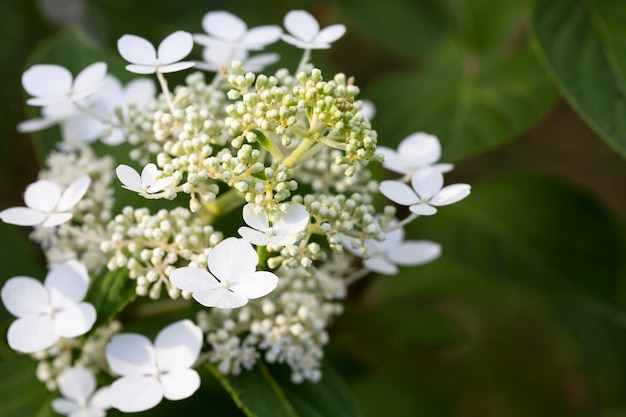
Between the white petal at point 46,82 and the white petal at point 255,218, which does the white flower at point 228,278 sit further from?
the white petal at point 46,82

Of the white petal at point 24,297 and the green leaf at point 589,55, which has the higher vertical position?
the green leaf at point 589,55

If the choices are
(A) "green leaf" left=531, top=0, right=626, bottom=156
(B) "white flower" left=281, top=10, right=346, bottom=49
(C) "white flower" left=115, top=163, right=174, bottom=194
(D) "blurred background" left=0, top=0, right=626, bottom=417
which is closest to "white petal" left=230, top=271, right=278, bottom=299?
(C) "white flower" left=115, top=163, right=174, bottom=194

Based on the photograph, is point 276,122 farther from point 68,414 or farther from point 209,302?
point 68,414

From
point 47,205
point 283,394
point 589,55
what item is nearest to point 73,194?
point 47,205

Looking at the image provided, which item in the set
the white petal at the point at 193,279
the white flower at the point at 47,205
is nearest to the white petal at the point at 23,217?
the white flower at the point at 47,205

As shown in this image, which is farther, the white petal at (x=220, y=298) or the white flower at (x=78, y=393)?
the white flower at (x=78, y=393)

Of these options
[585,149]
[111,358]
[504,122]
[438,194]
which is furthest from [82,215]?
[585,149]
